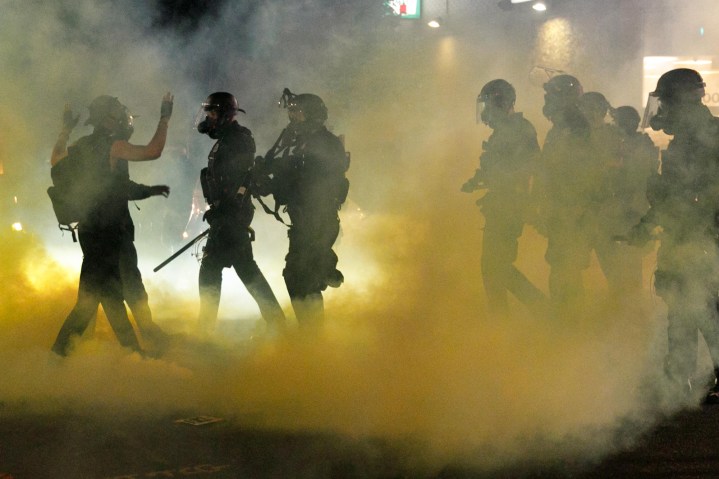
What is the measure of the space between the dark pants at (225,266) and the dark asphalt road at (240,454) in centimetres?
135

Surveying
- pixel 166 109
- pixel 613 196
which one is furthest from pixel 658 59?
pixel 166 109

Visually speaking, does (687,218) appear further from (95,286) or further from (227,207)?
(95,286)

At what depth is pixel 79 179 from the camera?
5465mm

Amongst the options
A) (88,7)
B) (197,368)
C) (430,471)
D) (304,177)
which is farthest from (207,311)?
(88,7)

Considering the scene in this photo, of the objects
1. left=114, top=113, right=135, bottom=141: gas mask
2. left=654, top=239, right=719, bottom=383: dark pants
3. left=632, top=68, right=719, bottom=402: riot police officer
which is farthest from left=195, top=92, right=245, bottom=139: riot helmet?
left=654, top=239, right=719, bottom=383: dark pants

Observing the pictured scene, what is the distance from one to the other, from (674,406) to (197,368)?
2.55m

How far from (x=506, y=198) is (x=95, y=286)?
8.72 ft

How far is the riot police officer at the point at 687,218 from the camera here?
4605 millimetres

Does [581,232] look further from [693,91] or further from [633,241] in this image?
[693,91]

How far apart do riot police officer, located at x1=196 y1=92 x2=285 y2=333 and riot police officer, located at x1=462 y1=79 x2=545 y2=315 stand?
1.47 m

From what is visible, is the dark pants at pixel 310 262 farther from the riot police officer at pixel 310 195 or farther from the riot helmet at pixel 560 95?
the riot helmet at pixel 560 95

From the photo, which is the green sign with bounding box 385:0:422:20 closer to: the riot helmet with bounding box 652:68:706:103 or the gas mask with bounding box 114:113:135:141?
the gas mask with bounding box 114:113:135:141

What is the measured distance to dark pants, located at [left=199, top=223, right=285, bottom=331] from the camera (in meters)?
5.68

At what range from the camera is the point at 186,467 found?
3.71 m
